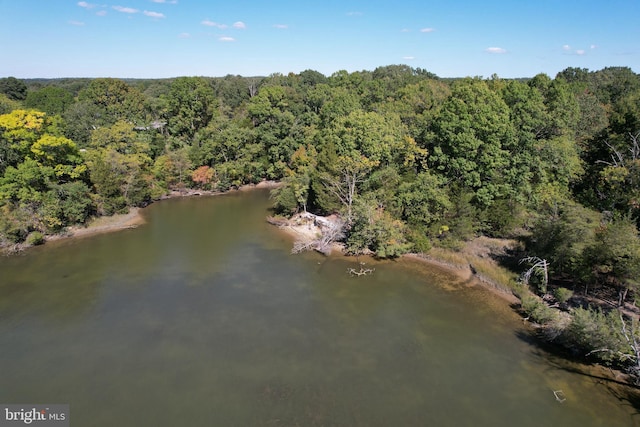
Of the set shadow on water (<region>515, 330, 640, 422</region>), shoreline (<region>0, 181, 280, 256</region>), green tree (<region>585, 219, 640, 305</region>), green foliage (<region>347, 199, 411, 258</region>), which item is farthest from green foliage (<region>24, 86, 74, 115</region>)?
green tree (<region>585, 219, 640, 305</region>)

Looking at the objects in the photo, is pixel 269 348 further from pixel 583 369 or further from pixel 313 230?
pixel 313 230

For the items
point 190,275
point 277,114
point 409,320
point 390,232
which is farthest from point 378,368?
point 277,114

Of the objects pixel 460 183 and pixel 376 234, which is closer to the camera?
pixel 376 234

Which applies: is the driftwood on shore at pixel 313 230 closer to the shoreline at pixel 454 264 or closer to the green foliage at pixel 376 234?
the shoreline at pixel 454 264

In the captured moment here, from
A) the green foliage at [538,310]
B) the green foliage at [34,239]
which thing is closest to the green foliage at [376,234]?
the green foliage at [538,310]

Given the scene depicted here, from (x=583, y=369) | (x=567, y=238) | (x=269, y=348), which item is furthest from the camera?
(x=567, y=238)

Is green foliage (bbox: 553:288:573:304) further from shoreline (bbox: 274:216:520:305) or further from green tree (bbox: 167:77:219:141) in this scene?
green tree (bbox: 167:77:219:141)

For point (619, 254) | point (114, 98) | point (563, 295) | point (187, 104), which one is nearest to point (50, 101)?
point (114, 98)

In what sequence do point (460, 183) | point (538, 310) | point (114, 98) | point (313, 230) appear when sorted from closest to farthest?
point (538, 310) < point (460, 183) < point (313, 230) < point (114, 98)
